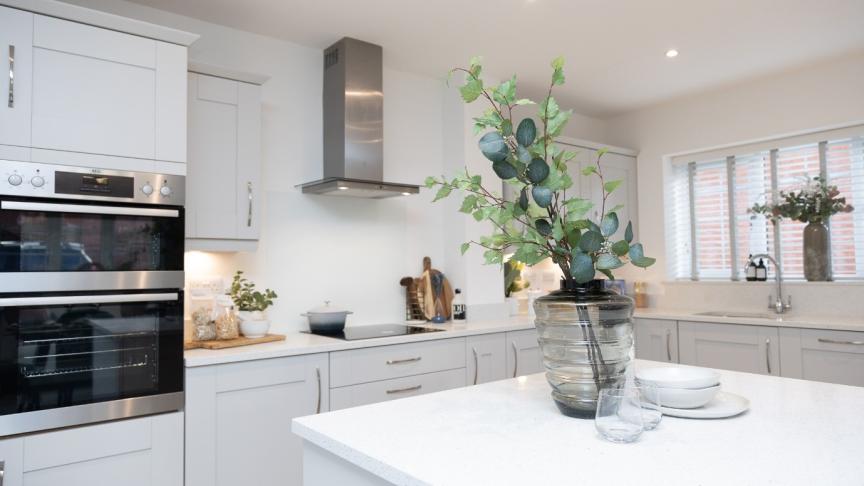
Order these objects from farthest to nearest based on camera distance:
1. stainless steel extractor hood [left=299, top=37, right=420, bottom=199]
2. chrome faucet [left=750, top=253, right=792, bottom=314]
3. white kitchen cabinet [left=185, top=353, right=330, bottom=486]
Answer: chrome faucet [left=750, top=253, right=792, bottom=314] < stainless steel extractor hood [left=299, top=37, right=420, bottom=199] < white kitchen cabinet [left=185, top=353, right=330, bottom=486]

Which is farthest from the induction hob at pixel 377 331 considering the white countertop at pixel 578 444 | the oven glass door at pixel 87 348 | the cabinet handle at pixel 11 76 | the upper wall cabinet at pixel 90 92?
the cabinet handle at pixel 11 76

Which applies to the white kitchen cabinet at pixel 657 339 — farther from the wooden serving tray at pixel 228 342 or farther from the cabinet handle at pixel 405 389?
the wooden serving tray at pixel 228 342

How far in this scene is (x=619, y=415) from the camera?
1107 millimetres

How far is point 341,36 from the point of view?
3.24 m

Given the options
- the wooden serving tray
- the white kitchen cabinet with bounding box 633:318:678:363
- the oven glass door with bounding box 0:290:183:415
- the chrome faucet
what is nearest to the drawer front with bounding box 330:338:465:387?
the wooden serving tray

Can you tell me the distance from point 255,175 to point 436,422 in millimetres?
1951

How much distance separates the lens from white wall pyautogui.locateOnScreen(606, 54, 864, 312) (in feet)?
12.3

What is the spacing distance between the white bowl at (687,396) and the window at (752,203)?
11.0 feet

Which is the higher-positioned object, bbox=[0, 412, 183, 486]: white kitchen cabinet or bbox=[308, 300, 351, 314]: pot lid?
bbox=[308, 300, 351, 314]: pot lid

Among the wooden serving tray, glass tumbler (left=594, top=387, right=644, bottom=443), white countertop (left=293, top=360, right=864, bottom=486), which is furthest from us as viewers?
the wooden serving tray

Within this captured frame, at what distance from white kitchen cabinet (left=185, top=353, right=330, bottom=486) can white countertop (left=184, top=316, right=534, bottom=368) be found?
1.4 inches

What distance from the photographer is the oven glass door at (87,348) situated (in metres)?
1.96

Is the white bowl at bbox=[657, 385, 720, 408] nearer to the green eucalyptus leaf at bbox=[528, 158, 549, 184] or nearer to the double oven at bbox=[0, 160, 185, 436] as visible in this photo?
the green eucalyptus leaf at bbox=[528, 158, 549, 184]

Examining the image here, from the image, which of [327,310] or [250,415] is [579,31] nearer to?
[327,310]
